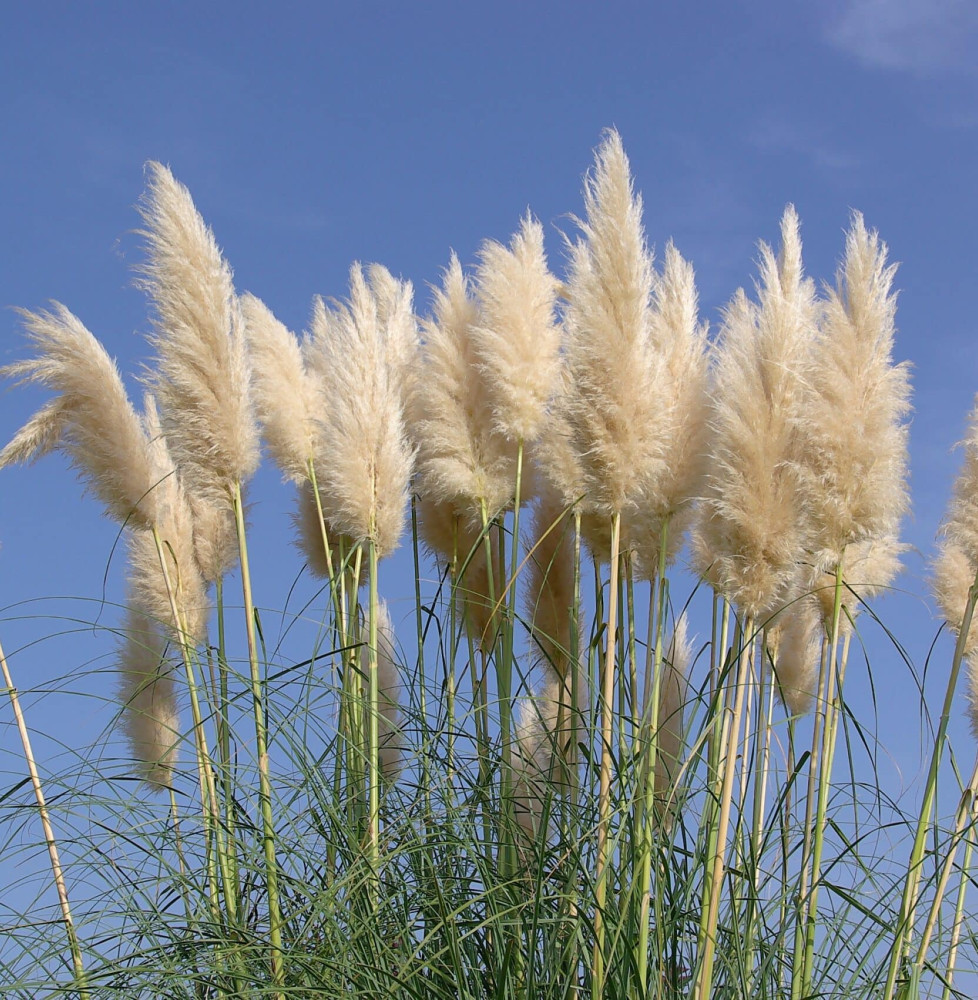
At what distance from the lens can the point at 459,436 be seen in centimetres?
437

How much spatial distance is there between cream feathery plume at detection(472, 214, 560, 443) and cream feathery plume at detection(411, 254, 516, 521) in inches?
2.9

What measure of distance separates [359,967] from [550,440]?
175cm

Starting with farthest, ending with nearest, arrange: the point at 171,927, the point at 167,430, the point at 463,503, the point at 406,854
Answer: the point at 463,503 < the point at 167,430 < the point at 406,854 < the point at 171,927

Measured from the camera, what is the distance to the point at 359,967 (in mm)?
2994

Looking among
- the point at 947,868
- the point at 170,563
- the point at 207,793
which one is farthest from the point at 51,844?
the point at 947,868

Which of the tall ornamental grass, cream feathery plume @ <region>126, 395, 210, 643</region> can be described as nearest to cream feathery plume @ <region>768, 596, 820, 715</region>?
the tall ornamental grass

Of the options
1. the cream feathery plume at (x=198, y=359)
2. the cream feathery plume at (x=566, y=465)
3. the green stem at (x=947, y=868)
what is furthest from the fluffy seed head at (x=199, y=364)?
the green stem at (x=947, y=868)

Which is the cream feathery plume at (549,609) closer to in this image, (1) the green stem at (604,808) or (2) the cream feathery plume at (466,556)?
(2) the cream feathery plume at (466,556)

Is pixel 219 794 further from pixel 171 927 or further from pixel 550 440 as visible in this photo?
pixel 550 440

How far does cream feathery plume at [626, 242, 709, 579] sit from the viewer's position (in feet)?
12.6

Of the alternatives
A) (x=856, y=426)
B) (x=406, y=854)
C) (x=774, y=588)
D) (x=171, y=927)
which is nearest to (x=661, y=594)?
(x=774, y=588)

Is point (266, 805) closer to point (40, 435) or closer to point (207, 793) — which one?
point (207, 793)

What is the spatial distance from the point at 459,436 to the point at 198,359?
3.20 feet

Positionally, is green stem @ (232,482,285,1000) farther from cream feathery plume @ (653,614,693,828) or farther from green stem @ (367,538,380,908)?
cream feathery plume @ (653,614,693,828)
